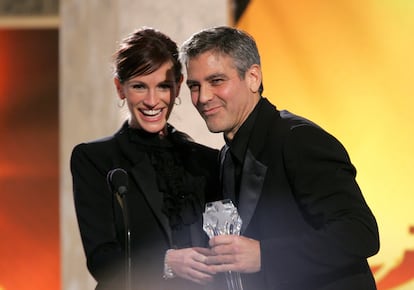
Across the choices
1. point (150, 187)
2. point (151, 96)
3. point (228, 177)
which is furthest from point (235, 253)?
point (151, 96)

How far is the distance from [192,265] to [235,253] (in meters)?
0.21

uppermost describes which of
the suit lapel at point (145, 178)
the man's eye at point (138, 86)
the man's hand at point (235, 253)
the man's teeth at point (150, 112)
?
the man's eye at point (138, 86)

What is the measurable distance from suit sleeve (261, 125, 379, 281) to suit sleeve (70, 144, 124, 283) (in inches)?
21.5

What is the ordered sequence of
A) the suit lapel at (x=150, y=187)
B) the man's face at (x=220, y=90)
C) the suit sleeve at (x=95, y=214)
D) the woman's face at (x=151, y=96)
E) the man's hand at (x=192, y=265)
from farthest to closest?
1. the woman's face at (x=151, y=96)
2. the suit lapel at (x=150, y=187)
3. the suit sleeve at (x=95, y=214)
4. the man's face at (x=220, y=90)
5. the man's hand at (x=192, y=265)

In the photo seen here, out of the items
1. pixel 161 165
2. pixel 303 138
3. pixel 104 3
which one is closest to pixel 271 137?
pixel 303 138

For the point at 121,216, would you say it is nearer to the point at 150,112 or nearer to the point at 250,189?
the point at 150,112

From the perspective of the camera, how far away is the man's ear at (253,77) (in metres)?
2.56

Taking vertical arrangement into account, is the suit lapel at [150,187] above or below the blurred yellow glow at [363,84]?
below

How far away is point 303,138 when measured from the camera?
92.7 inches

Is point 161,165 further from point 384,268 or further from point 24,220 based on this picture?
point 24,220

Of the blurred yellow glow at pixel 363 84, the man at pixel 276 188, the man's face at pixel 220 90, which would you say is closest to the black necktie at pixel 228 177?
the man at pixel 276 188

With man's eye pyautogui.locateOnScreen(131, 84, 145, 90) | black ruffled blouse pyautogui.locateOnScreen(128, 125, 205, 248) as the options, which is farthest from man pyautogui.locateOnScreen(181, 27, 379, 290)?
man's eye pyautogui.locateOnScreen(131, 84, 145, 90)

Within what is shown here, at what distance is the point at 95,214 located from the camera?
2.73 m

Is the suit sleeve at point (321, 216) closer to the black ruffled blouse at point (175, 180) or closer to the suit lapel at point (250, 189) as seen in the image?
the suit lapel at point (250, 189)
